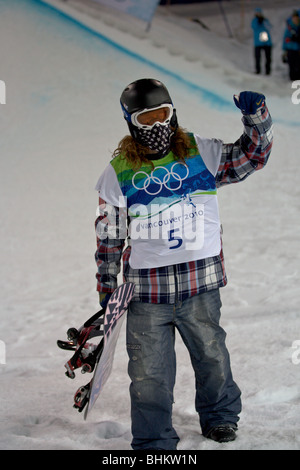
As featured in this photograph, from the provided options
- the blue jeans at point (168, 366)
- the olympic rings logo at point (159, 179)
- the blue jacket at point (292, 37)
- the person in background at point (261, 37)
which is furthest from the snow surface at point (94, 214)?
the olympic rings logo at point (159, 179)

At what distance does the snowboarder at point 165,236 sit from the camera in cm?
199

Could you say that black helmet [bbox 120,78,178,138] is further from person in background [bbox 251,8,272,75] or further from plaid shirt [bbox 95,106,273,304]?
person in background [bbox 251,8,272,75]

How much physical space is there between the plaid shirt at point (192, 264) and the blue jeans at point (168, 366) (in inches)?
1.7

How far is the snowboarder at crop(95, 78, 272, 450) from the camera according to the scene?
199 centimetres

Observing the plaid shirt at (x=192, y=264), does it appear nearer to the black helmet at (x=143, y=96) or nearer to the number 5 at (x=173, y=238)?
the number 5 at (x=173, y=238)

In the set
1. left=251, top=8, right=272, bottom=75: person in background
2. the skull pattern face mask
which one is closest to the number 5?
the skull pattern face mask

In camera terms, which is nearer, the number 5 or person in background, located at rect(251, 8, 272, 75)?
the number 5

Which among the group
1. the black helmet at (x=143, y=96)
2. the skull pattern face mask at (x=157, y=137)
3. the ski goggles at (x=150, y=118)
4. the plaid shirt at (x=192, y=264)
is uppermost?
the black helmet at (x=143, y=96)

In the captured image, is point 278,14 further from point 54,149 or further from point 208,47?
point 54,149

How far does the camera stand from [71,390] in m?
2.79

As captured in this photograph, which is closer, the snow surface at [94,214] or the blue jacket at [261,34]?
the snow surface at [94,214]

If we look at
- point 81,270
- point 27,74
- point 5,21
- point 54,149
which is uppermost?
point 5,21
